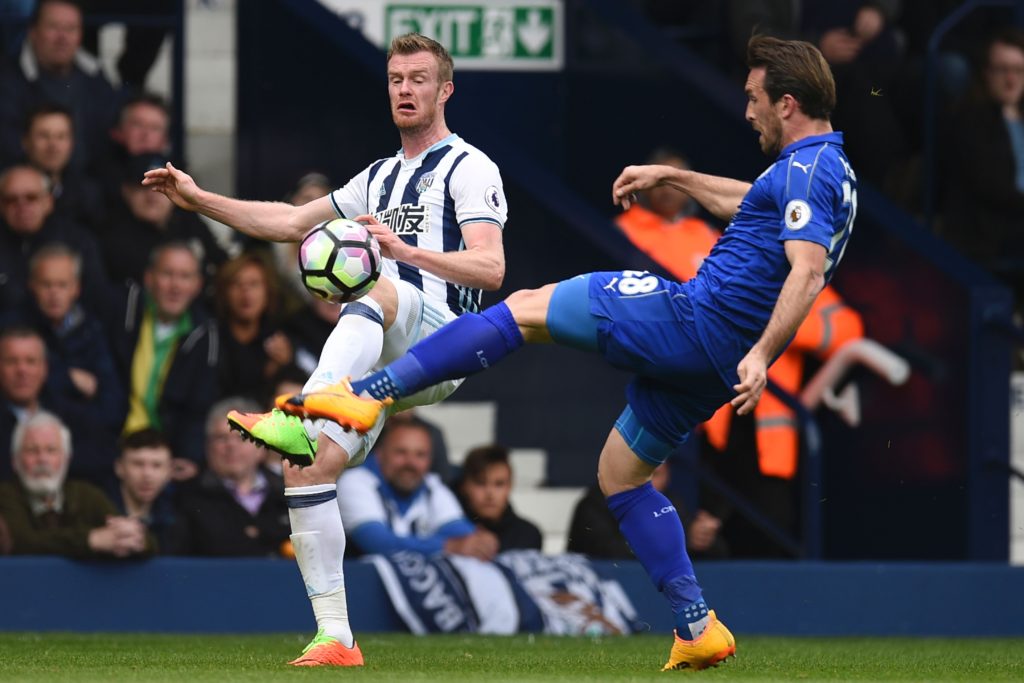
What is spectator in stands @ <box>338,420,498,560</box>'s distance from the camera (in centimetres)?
1012

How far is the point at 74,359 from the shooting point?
10.4 metres

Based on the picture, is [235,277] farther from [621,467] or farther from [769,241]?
[769,241]

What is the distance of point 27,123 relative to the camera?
34.7 feet

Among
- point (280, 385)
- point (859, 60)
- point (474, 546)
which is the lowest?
point (474, 546)

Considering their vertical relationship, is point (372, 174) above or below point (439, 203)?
above

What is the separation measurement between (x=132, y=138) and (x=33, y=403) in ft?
4.78

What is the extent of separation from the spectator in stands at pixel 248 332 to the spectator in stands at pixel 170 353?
0.07 m

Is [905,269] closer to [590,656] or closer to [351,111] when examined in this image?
[351,111]

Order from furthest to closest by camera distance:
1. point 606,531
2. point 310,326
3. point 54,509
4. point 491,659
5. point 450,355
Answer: point 310,326
point 606,531
point 54,509
point 491,659
point 450,355

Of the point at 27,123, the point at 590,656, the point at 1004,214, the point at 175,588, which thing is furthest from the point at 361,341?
the point at 1004,214

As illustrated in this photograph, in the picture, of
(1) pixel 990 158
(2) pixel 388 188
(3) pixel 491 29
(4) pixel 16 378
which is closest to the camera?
(2) pixel 388 188

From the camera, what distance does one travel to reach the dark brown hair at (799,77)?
7.10 m

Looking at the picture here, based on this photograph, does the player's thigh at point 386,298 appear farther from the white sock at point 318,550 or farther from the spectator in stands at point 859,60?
the spectator in stands at point 859,60

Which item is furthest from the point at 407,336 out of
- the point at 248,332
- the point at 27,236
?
the point at 27,236
